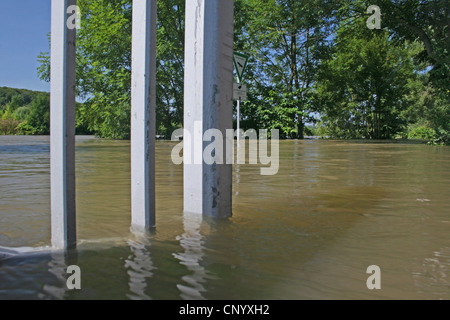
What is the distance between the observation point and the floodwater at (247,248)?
4.41ft

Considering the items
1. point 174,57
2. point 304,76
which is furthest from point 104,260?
point 304,76

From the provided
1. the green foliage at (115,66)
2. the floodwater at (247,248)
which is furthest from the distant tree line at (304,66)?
the floodwater at (247,248)

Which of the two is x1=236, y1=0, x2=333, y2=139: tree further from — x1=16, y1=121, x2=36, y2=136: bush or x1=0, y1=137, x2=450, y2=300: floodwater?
x1=0, y1=137, x2=450, y2=300: floodwater

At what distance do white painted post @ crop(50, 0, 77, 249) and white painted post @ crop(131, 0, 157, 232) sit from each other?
1.21 feet

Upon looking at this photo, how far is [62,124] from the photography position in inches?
68.2

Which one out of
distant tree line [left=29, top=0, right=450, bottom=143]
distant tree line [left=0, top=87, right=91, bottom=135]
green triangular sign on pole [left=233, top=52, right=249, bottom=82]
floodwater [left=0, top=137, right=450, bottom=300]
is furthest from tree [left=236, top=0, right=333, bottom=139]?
floodwater [left=0, top=137, right=450, bottom=300]

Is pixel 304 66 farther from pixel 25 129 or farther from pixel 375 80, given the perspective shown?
pixel 25 129

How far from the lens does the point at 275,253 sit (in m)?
1.75

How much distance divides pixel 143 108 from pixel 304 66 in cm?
2729

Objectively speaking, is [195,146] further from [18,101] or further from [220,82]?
[18,101]

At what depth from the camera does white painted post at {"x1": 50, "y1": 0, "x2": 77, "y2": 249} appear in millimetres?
1720

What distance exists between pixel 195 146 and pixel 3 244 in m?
1.13

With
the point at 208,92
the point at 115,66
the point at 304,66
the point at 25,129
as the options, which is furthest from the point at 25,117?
the point at 208,92

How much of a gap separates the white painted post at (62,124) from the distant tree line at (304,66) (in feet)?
46.7
